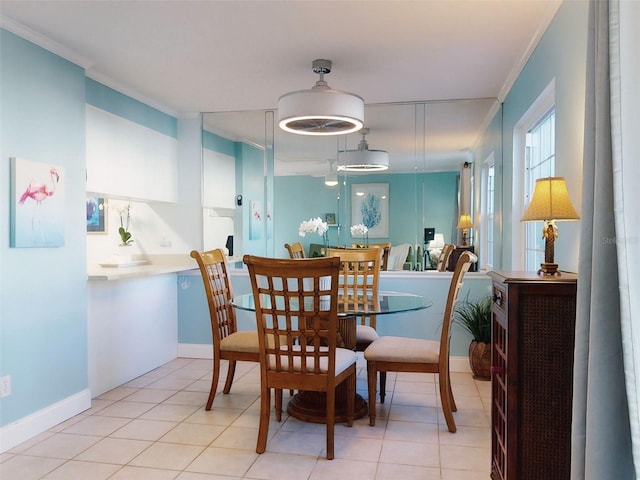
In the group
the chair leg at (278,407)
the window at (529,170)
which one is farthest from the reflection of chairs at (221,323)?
the window at (529,170)

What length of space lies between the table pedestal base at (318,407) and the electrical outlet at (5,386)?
5.21ft

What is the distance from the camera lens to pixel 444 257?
4469 millimetres

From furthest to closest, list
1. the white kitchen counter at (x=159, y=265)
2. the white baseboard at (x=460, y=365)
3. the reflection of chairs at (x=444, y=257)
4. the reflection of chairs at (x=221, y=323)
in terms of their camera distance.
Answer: the reflection of chairs at (x=444, y=257) < the white baseboard at (x=460, y=365) < the white kitchen counter at (x=159, y=265) < the reflection of chairs at (x=221, y=323)

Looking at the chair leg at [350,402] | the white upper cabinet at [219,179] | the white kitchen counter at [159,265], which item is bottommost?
the chair leg at [350,402]

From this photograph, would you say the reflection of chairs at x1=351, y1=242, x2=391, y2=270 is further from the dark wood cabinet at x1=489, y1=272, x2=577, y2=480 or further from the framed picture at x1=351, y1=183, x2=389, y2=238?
the dark wood cabinet at x1=489, y1=272, x2=577, y2=480

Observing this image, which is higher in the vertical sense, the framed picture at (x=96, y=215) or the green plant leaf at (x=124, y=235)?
the framed picture at (x=96, y=215)

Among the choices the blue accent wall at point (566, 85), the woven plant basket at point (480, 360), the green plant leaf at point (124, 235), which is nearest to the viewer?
the blue accent wall at point (566, 85)

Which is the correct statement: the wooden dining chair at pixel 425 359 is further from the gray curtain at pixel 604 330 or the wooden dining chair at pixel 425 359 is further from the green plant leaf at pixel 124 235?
the green plant leaf at pixel 124 235

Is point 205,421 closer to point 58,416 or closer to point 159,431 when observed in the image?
point 159,431

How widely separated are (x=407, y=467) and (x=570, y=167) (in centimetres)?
164

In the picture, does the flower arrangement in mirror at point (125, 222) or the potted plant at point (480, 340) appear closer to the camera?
the potted plant at point (480, 340)

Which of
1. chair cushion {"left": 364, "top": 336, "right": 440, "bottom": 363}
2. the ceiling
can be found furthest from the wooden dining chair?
the ceiling

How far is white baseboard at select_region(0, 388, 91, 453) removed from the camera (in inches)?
108

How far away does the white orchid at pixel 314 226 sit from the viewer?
4.73 m
